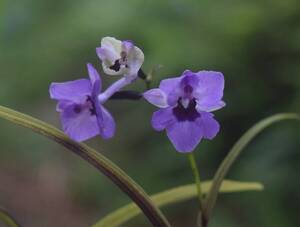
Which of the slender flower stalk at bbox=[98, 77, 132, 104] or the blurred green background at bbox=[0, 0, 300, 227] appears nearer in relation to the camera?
the slender flower stalk at bbox=[98, 77, 132, 104]

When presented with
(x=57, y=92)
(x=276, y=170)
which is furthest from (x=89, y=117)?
(x=276, y=170)

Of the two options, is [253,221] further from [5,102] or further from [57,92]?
[57,92]

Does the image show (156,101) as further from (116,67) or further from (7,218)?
(7,218)

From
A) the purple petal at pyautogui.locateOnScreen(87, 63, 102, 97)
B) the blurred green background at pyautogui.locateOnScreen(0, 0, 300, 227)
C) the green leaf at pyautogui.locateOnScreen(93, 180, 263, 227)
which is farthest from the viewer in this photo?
the blurred green background at pyautogui.locateOnScreen(0, 0, 300, 227)

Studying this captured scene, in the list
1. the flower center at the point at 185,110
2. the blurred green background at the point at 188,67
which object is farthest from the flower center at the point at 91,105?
the blurred green background at the point at 188,67

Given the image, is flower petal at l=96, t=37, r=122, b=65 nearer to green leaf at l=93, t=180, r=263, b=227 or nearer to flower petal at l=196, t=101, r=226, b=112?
flower petal at l=196, t=101, r=226, b=112

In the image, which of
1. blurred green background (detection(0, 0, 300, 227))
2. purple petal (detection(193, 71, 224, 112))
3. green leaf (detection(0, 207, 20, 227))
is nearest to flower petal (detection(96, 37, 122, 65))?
purple petal (detection(193, 71, 224, 112))
